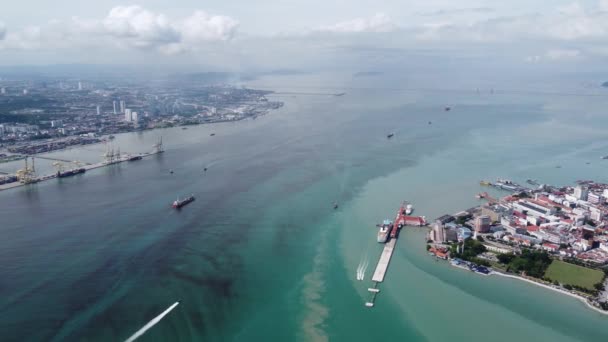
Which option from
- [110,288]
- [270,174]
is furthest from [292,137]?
[110,288]

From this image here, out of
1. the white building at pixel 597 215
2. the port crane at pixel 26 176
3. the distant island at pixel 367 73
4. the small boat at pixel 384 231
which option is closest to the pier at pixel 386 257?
the small boat at pixel 384 231

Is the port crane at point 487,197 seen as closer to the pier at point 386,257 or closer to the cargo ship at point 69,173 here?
the pier at point 386,257

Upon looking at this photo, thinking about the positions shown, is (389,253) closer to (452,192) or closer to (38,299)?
(452,192)

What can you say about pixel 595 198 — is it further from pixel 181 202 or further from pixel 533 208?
pixel 181 202

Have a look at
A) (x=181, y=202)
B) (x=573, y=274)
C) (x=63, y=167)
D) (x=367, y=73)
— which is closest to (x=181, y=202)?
(x=181, y=202)

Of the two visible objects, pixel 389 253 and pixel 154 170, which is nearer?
pixel 389 253
